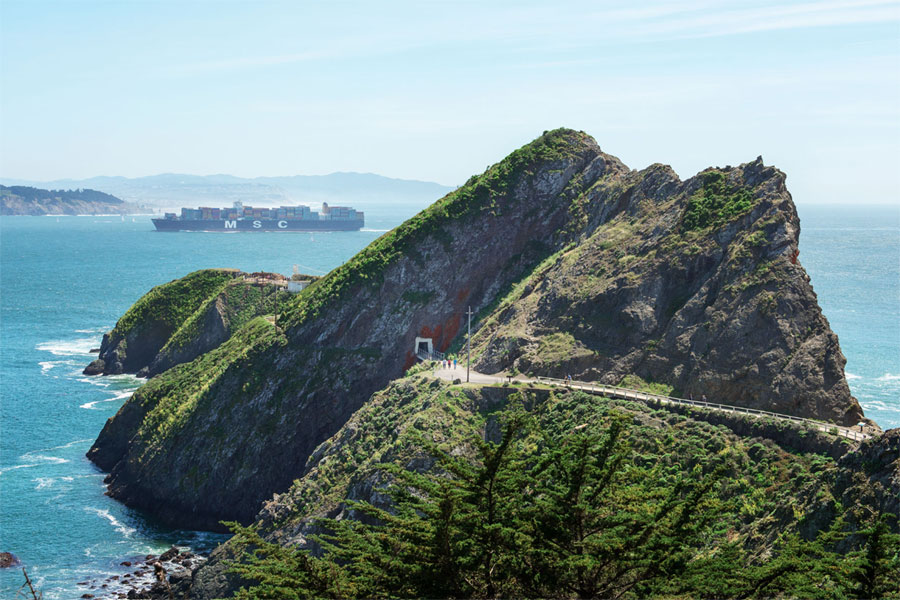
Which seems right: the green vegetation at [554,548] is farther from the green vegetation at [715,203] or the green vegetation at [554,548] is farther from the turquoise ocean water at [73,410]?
the turquoise ocean water at [73,410]

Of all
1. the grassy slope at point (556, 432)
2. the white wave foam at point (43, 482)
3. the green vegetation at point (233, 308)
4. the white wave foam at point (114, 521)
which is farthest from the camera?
the green vegetation at point (233, 308)

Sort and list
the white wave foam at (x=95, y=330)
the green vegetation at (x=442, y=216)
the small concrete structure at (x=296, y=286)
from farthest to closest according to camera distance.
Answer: the white wave foam at (x=95, y=330), the small concrete structure at (x=296, y=286), the green vegetation at (x=442, y=216)

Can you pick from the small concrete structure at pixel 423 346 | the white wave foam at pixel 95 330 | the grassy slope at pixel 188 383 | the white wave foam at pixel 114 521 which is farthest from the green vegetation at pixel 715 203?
the white wave foam at pixel 95 330

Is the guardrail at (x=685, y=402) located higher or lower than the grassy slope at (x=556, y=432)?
higher

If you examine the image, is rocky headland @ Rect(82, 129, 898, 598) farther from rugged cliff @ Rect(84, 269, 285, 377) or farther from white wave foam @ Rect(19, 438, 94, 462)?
rugged cliff @ Rect(84, 269, 285, 377)

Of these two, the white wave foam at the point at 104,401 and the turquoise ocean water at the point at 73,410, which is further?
the white wave foam at the point at 104,401

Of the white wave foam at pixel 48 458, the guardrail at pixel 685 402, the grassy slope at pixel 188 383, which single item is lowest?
the white wave foam at pixel 48 458

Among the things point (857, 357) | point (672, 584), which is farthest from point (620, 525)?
point (857, 357)
